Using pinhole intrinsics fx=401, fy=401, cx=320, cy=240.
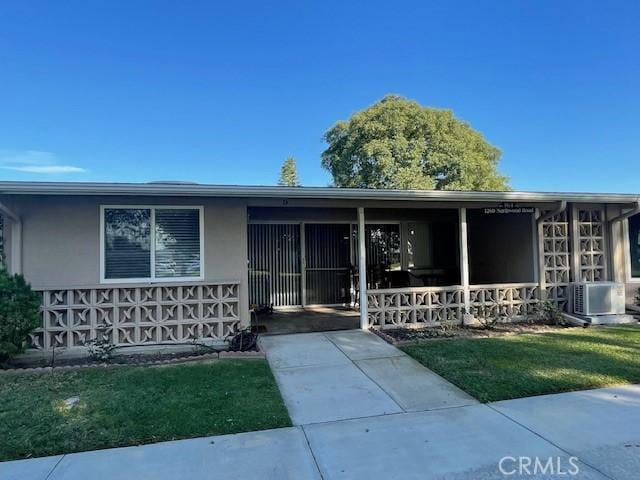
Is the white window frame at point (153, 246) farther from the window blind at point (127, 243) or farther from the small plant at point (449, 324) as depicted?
the small plant at point (449, 324)

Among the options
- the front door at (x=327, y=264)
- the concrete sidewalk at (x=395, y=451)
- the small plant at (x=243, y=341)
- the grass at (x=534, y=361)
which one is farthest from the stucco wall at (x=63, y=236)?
the grass at (x=534, y=361)

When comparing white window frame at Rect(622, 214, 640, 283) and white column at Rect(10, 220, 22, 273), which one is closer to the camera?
white column at Rect(10, 220, 22, 273)

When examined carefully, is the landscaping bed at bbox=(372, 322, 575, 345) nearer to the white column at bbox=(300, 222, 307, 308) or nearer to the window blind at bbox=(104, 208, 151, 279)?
the white column at bbox=(300, 222, 307, 308)

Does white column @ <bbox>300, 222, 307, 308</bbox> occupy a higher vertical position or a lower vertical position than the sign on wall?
lower

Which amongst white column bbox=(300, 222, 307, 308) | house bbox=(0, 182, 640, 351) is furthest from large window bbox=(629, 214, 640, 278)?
white column bbox=(300, 222, 307, 308)

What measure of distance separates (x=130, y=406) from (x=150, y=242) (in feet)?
9.69

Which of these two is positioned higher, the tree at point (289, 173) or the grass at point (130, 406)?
the tree at point (289, 173)

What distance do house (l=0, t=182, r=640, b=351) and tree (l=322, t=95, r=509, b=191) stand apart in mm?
11070

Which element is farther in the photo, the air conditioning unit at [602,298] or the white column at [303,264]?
the white column at [303,264]

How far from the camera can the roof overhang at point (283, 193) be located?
213 inches

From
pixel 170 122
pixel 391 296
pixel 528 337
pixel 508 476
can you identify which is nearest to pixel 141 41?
pixel 170 122

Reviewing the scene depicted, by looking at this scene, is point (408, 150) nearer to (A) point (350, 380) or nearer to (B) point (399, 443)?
(A) point (350, 380)

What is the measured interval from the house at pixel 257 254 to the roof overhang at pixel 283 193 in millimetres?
19

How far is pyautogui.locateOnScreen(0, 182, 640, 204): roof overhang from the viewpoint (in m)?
5.41
